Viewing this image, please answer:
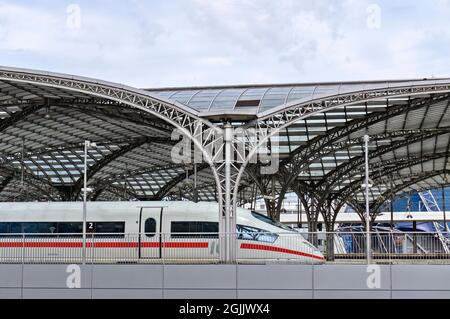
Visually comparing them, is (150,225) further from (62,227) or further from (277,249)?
(277,249)

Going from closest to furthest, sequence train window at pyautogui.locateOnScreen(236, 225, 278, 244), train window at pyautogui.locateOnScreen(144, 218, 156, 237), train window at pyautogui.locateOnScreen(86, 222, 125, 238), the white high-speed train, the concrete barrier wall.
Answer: the concrete barrier wall < the white high-speed train < train window at pyautogui.locateOnScreen(236, 225, 278, 244) < train window at pyautogui.locateOnScreen(144, 218, 156, 237) < train window at pyautogui.locateOnScreen(86, 222, 125, 238)

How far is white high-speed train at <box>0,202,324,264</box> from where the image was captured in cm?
2509

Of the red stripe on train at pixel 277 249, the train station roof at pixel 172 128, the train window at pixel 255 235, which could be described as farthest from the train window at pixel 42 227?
the red stripe on train at pixel 277 249

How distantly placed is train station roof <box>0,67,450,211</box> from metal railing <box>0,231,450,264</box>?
7075 millimetres

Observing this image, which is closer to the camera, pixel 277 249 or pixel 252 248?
pixel 277 249

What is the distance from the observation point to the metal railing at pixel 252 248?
22812 millimetres

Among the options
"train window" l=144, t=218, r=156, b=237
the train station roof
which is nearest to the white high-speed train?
"train window" l=144, t=218, r=156, b=237

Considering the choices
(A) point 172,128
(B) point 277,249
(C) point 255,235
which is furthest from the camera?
(A) point 172,128

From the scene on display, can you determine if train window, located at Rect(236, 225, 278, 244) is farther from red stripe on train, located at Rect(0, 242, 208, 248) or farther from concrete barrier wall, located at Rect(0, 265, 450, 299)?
concrete barrier wall, located at Rect(0, 265, 450, 299)

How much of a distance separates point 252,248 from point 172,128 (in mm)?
21386

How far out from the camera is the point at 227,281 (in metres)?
18.9

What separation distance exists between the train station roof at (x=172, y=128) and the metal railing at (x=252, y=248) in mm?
7075

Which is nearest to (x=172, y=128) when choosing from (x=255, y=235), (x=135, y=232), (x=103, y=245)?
(x=135, y=232)
